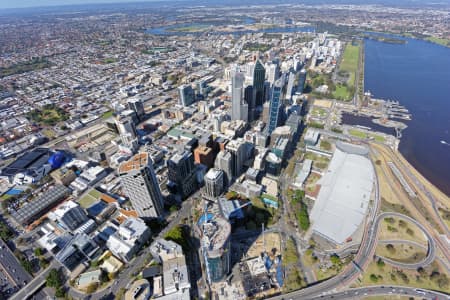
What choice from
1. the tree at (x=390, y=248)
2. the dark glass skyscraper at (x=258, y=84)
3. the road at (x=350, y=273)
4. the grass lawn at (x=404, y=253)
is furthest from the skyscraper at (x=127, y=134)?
the tree at (x=390, y=248)

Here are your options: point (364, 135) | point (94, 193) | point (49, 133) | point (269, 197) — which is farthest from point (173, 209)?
point (364, 135)

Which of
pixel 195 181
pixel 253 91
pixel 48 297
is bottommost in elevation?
pixel 48 297

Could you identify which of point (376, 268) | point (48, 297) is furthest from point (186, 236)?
point (376, 268)

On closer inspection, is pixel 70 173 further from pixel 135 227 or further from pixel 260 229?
pixel 260 229

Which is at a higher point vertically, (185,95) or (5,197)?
(185,95)

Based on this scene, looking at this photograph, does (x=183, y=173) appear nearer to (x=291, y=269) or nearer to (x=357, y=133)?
(x=291, y=269)

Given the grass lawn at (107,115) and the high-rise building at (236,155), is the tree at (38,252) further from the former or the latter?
the grass lawn at (107,115)
